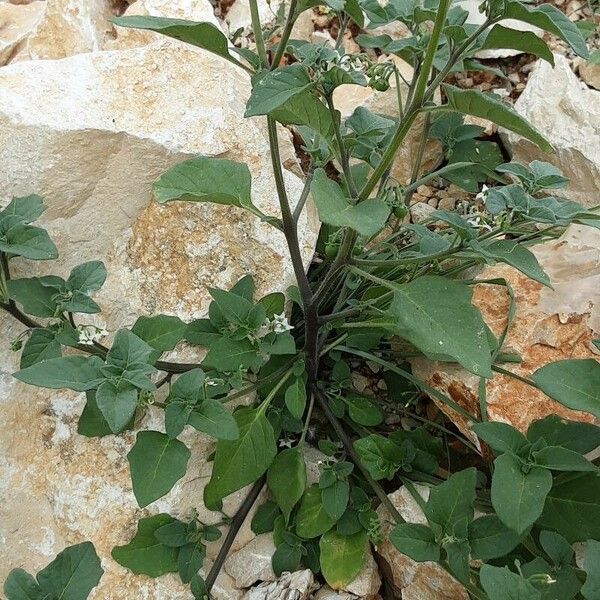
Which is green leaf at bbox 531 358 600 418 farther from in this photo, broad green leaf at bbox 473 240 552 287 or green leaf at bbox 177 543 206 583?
green leaf at bbox 177 543 206 583

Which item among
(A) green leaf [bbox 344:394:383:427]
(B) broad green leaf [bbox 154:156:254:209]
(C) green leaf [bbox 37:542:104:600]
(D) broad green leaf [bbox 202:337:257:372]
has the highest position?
(B) broad green leaf [bbox 154:156:254:209]

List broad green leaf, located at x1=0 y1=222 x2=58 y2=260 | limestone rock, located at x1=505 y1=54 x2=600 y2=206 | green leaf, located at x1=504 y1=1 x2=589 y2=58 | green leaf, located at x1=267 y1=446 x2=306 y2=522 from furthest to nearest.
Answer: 1. limestone rock, located at x1=505 y1=54 x2=600 y2=206
2. green leaf, located at x1=267 y1=446 x2=306 y2=522
3. broad green leaf, located at x1=0 y1=222 x2=58 y2=260
4. green leaf, located at x1=504 y1=1 x2=589 y2=58

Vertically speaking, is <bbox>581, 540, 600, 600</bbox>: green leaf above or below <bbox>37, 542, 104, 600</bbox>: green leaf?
above

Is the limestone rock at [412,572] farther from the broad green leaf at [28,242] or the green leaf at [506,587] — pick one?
the broad green leaf at [28,242]

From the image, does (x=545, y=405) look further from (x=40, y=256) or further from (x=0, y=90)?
(x=0, y=90)

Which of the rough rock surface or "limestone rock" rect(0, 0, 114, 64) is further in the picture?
"limestone rock" rect(0, 0, 114, 64)

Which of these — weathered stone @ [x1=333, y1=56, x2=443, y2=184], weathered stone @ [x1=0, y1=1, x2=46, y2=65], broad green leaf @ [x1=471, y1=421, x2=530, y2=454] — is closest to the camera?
broad green leaf @ [x1=471, y1=421, x2=530, y2=454]

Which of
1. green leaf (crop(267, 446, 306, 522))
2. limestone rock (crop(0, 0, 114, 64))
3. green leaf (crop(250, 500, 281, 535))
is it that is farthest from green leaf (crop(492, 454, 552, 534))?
limestone rock (crop(0, 0, 114, 64))

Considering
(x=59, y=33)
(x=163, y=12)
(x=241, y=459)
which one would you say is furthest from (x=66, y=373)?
(x=59, y=33)

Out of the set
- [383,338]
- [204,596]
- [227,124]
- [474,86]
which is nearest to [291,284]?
[383,338]
